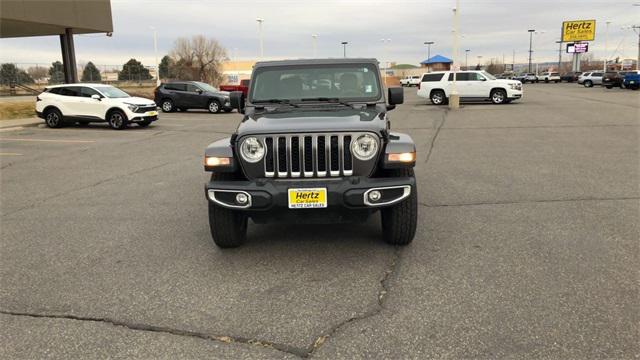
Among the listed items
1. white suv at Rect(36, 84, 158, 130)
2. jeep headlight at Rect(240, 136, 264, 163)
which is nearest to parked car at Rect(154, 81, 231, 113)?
white suv at Rect(36, 84, 158, 130)

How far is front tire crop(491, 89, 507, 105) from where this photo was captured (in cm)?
2573

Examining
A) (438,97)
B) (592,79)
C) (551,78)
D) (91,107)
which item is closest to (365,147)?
(91,107)

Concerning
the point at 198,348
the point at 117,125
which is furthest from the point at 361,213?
the point at 117,125

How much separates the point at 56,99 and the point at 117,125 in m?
→ 2.58

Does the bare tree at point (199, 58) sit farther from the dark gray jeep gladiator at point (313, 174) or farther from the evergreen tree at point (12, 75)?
the dark gray jeep gladiator at point (313, 174)

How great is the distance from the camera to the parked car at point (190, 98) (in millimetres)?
25406

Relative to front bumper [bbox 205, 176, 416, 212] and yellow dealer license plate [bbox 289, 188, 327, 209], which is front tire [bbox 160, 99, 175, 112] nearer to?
front bumper [bbox 205, 176, 416, 212]

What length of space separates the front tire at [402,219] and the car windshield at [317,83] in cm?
152

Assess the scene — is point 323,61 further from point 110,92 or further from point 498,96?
point 498,96

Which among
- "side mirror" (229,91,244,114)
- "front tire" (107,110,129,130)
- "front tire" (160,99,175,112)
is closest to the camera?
"side mirror" (229,91,244,114)

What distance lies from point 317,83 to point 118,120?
1378 centimetres

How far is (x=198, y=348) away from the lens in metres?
3.15

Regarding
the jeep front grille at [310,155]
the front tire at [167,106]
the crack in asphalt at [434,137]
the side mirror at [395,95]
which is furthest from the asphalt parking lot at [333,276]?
the front tire at [167,106]

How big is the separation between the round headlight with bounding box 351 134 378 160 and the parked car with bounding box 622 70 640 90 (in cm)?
3969
